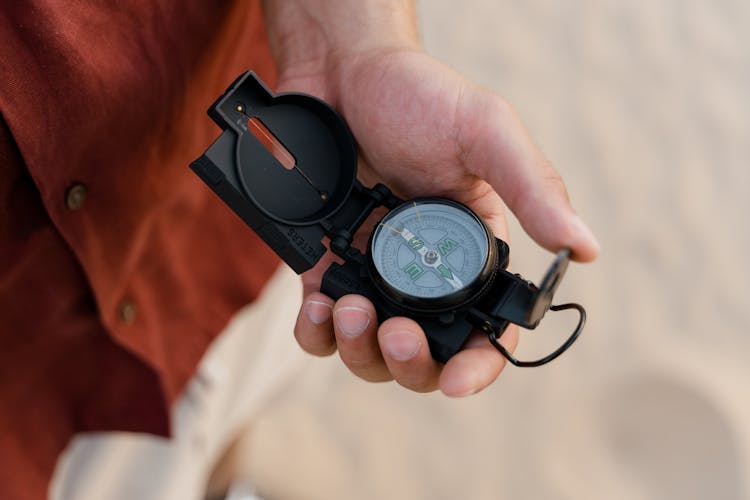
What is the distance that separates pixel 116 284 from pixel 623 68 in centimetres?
191

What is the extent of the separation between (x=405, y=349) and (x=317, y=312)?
16 centimetres

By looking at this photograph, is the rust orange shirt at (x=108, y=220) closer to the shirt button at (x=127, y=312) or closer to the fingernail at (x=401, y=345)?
the shirt button at (x=127, y=312)

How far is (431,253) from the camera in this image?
1182 mm

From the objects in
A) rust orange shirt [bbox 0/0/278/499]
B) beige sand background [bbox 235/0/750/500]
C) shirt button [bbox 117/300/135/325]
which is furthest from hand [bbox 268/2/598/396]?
beige sand background [bbox 235/0/750/500]

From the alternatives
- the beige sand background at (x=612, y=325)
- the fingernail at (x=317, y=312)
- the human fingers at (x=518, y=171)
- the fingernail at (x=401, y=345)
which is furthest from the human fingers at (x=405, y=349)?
the beige sand background at (x=612, y=325)

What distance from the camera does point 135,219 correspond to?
1.30m

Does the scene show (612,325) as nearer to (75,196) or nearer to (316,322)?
(316,322)

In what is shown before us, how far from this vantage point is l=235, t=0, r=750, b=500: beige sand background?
2.04m

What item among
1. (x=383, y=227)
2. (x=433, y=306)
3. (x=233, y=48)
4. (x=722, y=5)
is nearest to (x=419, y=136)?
(x=383, y=227)

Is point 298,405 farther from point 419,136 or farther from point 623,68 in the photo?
point 623,68

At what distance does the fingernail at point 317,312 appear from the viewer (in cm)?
115

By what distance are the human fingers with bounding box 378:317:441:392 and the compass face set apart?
0.05 meters

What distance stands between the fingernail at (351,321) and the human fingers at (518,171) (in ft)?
0.85

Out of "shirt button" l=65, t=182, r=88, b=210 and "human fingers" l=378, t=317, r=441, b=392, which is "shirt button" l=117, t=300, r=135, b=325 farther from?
"human fingers" l=378, t=317, r=441, b=392
